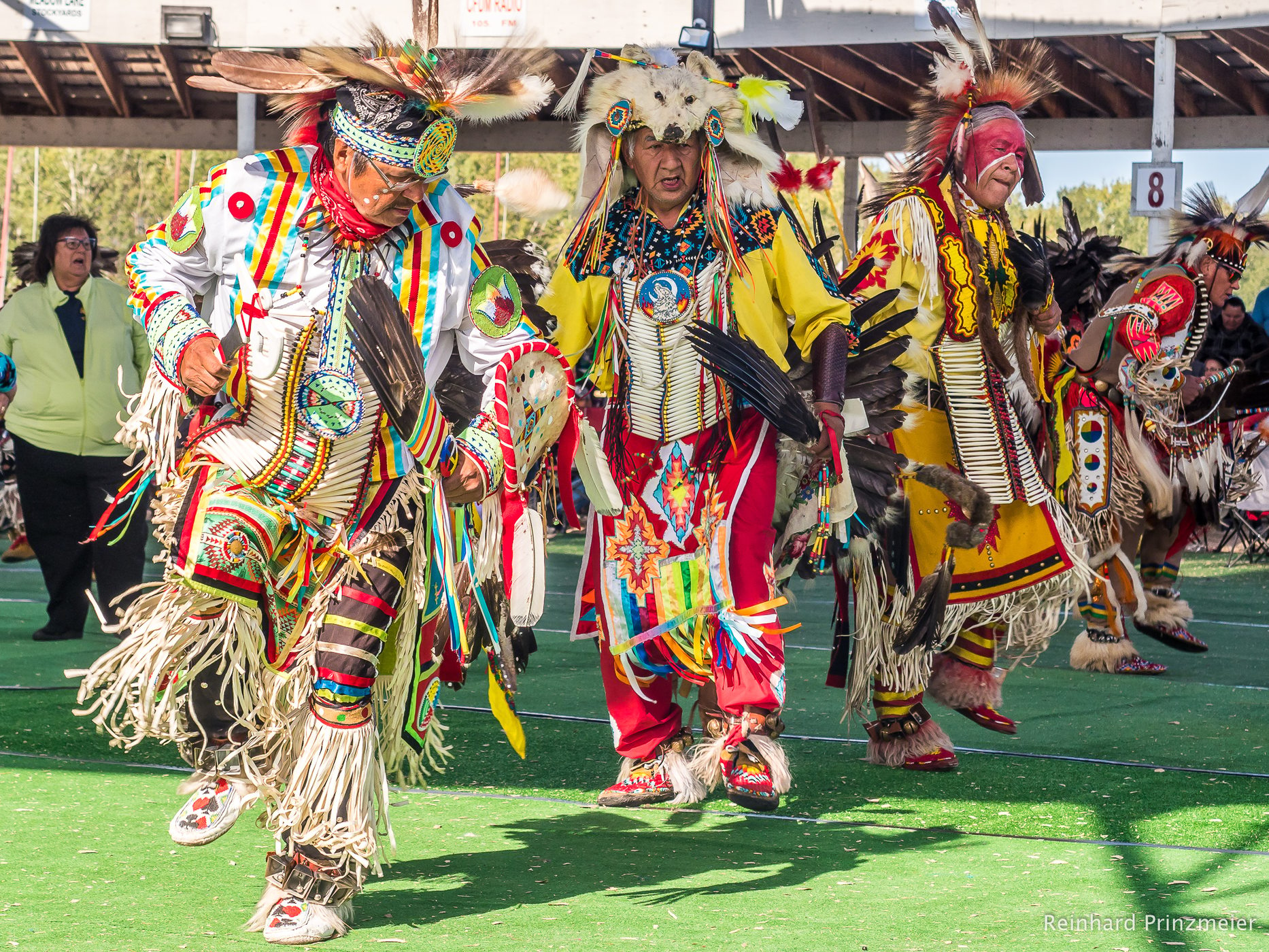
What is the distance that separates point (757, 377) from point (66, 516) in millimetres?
4327

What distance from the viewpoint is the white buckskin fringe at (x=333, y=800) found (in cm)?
312

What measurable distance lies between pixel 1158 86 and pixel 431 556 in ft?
32.4

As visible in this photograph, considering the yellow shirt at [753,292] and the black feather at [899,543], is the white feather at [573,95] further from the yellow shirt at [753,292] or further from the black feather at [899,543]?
the black feather at [899,543]

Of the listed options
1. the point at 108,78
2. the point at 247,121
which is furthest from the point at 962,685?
the point at 108,78

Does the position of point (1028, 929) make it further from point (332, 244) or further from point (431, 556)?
point (332, 244)

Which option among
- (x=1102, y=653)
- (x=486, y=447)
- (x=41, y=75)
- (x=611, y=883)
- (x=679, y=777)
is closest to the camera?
(x=486, y=447)

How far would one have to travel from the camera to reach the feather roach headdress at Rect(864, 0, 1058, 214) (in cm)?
517

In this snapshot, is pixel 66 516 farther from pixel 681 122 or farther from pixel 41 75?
pixel 41 75

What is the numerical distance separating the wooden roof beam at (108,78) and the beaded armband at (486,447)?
11.3 meters

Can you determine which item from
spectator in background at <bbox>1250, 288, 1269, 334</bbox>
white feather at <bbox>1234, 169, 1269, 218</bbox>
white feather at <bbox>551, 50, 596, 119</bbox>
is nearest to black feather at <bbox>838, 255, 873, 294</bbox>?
white feather at <bbox>551, 50, 596, 119</bbox>

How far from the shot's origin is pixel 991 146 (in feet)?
16.6

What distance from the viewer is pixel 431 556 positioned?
131 inches

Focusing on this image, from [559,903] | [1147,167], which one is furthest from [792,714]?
[1147,167]

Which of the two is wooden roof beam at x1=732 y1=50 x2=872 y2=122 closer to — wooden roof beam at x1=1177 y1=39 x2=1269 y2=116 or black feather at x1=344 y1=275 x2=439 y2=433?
wooden roof beam at x1=1177 y1=39 x2=1269 y2=116
